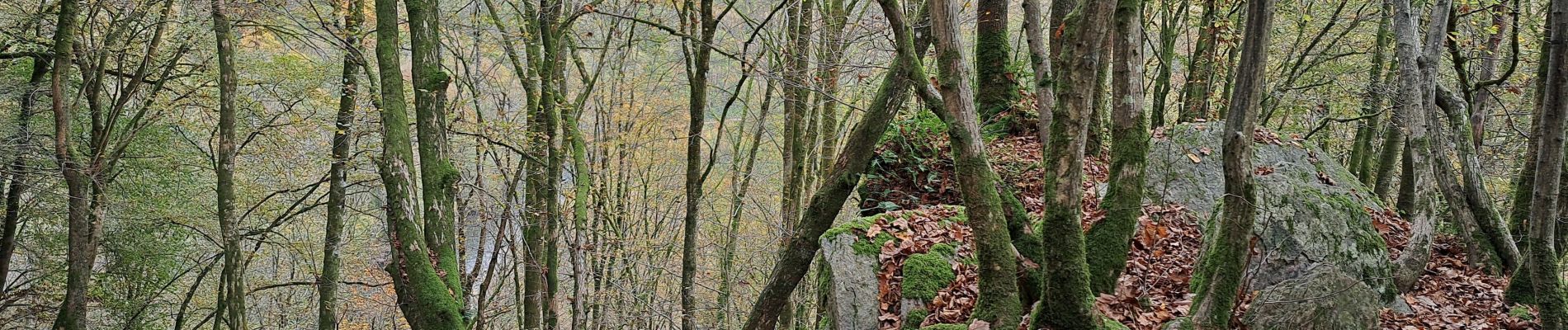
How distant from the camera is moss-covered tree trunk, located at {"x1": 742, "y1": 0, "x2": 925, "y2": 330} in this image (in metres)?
4.95

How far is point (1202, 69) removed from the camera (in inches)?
373

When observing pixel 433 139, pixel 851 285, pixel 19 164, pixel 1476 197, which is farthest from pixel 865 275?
pixel 19 164

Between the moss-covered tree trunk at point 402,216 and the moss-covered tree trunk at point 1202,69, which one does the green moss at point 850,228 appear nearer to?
the moss-covered tree trunk at point 402,216

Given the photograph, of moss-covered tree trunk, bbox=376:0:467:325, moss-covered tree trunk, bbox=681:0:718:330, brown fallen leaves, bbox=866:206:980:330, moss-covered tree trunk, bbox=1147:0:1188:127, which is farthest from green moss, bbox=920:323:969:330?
moss-covered tree trunk, bbox=1147:0:1188:127

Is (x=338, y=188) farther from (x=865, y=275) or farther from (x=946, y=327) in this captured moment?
(x=946, y=327)

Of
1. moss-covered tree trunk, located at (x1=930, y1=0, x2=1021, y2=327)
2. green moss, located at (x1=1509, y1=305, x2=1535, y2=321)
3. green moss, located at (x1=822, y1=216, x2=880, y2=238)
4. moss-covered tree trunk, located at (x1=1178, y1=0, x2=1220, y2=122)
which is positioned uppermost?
moss-covered tree trunk, located at (x1=1178, y1=0, x2=1220, y2=122)

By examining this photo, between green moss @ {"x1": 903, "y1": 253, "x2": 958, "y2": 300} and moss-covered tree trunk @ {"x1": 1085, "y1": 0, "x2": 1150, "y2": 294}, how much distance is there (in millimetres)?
1069

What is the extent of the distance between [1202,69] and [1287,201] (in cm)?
470

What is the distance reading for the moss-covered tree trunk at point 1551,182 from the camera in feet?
14.4

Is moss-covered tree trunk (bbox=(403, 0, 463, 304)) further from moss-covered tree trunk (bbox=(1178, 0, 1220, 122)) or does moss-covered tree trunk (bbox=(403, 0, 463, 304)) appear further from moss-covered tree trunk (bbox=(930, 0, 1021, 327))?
moss-covered tree trunk (bbox=(1178, 0, 1220, 122))

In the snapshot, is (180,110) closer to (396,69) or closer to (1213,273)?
(396,69)

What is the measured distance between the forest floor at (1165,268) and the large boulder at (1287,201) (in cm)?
22

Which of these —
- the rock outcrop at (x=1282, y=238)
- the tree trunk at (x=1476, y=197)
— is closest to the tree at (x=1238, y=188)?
the rock outcrop at (x=1282, y=238)

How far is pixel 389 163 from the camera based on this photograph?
5426mm
